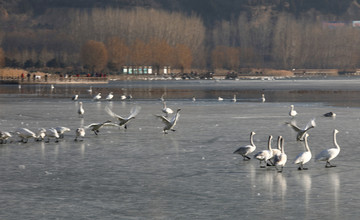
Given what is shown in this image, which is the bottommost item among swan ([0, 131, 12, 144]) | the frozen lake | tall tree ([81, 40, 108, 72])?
the frozen lake

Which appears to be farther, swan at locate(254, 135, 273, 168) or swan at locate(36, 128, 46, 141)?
swan at locate(36, 128, 46, 141)

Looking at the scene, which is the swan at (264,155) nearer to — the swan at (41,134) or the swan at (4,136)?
the swan at (41,134)

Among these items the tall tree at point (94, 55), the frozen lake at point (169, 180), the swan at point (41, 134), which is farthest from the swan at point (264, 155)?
the tall tree at point (94, 55)

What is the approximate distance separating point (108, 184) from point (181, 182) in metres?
1.77

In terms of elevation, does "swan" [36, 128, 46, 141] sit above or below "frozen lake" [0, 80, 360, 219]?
above

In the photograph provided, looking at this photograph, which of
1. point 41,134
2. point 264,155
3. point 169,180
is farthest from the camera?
point 41,134

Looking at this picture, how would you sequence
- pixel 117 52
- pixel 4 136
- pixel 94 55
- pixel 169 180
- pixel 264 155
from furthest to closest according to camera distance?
pixel 117 52 → pixel 94 55 → pixel 4 136 → pixel 264 155 → pixel 169 180

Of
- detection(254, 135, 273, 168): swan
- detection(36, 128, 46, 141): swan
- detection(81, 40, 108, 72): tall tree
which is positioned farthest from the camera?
detection(81, 40, 108, 72): tall tree

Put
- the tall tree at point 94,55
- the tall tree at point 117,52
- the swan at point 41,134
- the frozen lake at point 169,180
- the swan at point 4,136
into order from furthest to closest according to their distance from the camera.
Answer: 1. the tall tree at point 117,52
2. the tall tree at point 94,55
3. the swan at point 41,134
4. the swan at point 4,136
5. the frozen lake at point 169,180

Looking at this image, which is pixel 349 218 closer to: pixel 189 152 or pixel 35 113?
pixel 189 152

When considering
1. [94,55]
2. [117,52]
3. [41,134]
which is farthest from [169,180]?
[117,52]

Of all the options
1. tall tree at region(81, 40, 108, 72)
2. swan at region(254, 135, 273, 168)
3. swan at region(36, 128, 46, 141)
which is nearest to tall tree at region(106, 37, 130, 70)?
tall tree at region(81, 40, 108, 72)

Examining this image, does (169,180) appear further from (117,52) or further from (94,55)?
(117,52)

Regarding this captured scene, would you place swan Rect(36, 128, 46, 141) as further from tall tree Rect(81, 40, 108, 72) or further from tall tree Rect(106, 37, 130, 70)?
tall tree Rect(106, 37, 130, 70)
